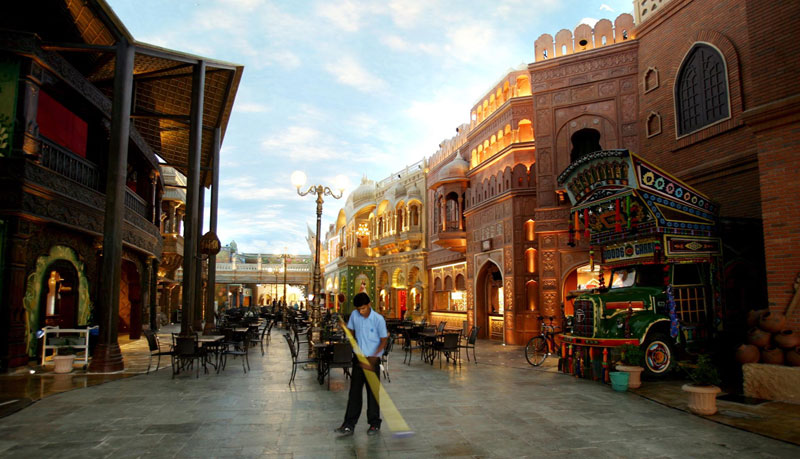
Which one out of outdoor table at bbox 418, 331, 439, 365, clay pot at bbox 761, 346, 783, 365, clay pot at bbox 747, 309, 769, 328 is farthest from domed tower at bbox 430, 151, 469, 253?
clay pot at bbox 761, 346, 783, 365

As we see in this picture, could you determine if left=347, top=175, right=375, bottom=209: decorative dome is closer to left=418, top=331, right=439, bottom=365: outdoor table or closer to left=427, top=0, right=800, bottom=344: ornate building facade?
left=427, top=0, right=800, bottom=344: ornate building facade

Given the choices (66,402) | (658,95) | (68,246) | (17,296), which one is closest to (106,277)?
(17,296)

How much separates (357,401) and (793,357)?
22.0 ft

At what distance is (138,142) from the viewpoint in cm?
1683

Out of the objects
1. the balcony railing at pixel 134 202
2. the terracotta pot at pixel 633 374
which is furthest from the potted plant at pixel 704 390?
the balcony railing at pixel 134 202

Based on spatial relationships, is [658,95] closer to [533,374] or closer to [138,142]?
[533,374]

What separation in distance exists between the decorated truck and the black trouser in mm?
5521

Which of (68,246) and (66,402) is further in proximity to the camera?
(68,246)

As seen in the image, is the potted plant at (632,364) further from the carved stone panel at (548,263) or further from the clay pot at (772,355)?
the carved stone panel at (548,263)

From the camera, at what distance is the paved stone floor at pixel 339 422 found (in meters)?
5.02

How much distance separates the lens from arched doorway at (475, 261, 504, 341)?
62.1 feet

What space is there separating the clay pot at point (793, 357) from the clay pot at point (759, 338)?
0.29 meters

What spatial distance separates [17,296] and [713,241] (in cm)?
1408

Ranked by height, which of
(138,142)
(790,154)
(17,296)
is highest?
(138,142)
